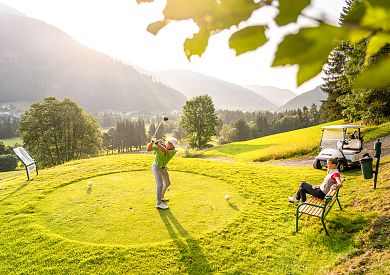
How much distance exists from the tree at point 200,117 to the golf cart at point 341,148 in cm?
3664

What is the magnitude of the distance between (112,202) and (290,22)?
→ 9.85 metres

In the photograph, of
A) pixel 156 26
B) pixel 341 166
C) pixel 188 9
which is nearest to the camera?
pixel 188 9

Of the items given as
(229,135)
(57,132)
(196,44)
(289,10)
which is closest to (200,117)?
(57,132)

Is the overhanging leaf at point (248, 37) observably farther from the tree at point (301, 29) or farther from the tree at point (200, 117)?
the tree at point (200, 117)

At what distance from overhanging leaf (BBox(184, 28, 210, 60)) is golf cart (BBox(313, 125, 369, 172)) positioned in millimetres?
13984

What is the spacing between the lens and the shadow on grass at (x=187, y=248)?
21.1 ft

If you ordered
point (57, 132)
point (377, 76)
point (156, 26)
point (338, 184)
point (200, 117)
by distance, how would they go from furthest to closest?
point (200, 117), point (57, 132), point (338, 184), point (156, 26), point (377, 76)

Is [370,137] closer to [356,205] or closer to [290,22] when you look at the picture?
[356,205]

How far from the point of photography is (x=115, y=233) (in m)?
7.81

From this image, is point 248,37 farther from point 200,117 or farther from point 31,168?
point 200,117

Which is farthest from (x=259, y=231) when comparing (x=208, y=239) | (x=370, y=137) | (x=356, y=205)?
(x=370, y=137)

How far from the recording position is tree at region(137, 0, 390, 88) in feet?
2.51

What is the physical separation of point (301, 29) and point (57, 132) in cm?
4660

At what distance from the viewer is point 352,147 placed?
50.3 feet
